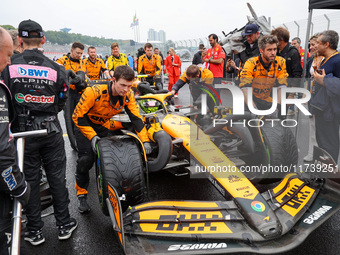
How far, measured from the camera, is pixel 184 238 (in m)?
1.97

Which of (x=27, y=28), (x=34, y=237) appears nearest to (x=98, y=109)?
(x=27, y=28)

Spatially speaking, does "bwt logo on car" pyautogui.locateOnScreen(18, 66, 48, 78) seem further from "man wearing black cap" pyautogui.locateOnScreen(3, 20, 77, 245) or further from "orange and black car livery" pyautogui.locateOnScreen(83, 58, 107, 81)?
"orange and black car livery" pyautogui.locateOnScreen(83, 58, 107, 81)

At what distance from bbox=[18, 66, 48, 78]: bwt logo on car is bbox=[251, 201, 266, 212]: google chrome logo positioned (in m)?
2.10

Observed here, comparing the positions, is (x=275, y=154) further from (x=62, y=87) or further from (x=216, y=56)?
(x=216, y=56)

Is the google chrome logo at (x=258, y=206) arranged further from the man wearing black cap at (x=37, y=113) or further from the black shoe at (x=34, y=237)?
the black shoe at (x=34, y=237)

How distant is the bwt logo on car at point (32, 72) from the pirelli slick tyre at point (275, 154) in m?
2.28

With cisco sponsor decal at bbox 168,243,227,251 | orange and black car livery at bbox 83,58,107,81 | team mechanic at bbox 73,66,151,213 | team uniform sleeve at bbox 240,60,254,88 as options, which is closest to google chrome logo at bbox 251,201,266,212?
cisco sponsor decal at bbox 168,243,227,251

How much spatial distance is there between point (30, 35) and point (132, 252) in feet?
6.63

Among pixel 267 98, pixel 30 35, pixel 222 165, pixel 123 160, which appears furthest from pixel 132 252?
pixel 267 98

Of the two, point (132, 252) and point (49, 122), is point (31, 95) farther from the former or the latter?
point (132, 252)

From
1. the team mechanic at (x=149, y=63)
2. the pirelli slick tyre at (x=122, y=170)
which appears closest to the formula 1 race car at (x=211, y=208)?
the pirelli slick tyre at (x=122, y=170)

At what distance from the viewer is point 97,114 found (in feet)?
10.1

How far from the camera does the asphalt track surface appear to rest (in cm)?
241

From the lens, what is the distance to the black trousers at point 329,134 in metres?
3.56
